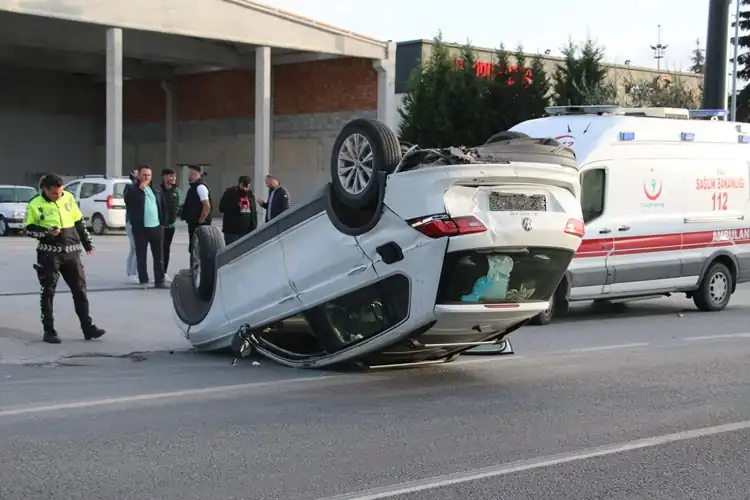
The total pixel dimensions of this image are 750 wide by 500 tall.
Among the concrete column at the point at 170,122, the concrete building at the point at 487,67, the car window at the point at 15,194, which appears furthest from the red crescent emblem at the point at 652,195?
the concrete column at the point at 170,122

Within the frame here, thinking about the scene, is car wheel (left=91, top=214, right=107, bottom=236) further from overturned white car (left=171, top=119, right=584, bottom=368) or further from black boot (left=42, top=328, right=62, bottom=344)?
overturned white car (left=171, top=119, right=584, bottom=368)

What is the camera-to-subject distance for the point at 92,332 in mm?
10008

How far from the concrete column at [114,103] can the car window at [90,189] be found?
5.58 meters

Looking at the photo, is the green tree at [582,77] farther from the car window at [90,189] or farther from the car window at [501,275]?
the car window at [501,275]

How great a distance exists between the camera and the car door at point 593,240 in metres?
12.1

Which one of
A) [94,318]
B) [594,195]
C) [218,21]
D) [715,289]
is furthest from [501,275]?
[218,21]

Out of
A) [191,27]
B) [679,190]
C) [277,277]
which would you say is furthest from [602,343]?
[191,27]

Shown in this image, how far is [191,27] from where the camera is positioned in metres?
35.0

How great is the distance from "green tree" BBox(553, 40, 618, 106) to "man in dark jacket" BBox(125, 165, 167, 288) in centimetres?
1925

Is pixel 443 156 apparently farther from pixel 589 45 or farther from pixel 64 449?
pixel 589 45

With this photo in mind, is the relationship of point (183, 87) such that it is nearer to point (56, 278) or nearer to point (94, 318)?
point (94, 318)

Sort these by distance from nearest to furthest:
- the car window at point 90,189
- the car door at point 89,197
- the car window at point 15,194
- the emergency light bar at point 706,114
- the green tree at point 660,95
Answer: the emergency light bar at point 706,114
the car window at point 15,194
the car door at point 89,197
the car window at point 90,189
the green tree at point 660,95

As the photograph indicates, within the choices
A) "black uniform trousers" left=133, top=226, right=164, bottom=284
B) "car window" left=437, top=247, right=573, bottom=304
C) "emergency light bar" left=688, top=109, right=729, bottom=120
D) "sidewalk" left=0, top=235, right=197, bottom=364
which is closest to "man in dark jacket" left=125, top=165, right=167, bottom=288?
"black uniform trousers" left=133, top=226, right=164, bottom=284

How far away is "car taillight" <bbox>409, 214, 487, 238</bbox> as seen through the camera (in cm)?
678
